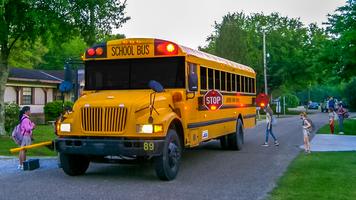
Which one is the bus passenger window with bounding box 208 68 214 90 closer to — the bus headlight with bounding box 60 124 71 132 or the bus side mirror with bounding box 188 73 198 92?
the bus side mirror with bounding box 188 73 198 92

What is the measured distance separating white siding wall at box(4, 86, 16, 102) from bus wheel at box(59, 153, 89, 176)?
70.1 feet

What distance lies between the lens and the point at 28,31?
800 inches

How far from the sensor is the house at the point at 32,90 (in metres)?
31.0

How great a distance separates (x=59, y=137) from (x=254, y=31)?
48.9 meters

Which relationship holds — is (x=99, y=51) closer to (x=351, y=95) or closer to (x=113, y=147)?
(x=113, y=147)

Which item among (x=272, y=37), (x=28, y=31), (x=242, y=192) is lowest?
(x=242, y=192)

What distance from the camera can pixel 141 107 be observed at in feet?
31.2

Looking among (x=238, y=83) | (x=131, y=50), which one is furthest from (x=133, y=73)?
(x=238, y=83)

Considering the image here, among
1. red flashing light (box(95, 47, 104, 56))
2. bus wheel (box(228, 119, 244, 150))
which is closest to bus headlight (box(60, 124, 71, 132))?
red flashing light (box(95, 47, 104, 56))

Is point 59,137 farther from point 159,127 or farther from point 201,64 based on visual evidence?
point 201,64

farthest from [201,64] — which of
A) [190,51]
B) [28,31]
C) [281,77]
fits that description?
[281,77]

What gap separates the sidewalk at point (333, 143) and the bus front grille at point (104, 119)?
8467 millimetres

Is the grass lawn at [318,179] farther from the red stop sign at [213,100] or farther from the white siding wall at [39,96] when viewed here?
the white siding wall at [39,96]

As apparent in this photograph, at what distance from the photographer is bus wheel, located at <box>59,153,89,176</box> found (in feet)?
34.1
